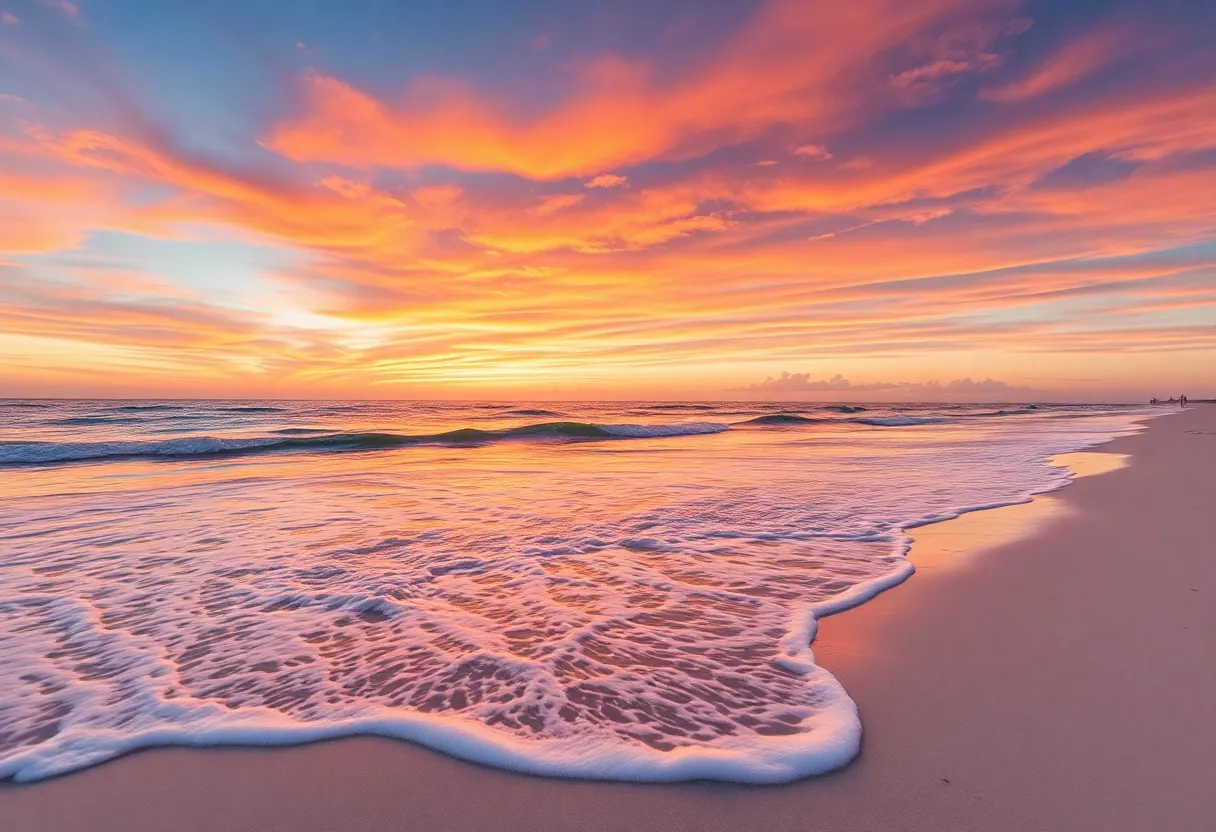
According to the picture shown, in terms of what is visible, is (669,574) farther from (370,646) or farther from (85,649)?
(85,649)

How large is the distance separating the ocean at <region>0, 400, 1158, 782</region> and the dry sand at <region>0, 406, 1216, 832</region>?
5.3 inches

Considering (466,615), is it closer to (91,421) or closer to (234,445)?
(234,445)

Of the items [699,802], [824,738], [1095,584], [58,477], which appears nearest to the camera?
[699,802]

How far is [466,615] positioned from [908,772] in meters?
2.97

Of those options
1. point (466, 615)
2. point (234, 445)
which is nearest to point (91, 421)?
point (234, 445)

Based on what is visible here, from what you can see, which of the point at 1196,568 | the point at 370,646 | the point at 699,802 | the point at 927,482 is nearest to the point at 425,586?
the point at 370,646

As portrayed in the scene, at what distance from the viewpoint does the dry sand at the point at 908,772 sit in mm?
2197

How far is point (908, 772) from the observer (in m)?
2.41

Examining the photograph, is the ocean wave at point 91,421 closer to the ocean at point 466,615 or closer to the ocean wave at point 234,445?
the ocean wave at point 234,445

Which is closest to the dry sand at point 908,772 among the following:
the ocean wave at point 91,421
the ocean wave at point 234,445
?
the ocean wave at point 234,445

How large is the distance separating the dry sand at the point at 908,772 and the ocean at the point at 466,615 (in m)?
0.13

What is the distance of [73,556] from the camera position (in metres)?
5.98

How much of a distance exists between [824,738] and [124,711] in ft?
11.6

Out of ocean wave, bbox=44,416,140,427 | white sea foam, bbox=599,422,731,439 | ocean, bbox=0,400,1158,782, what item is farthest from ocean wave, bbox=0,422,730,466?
ocean wave, bbox=44,416,140,427
